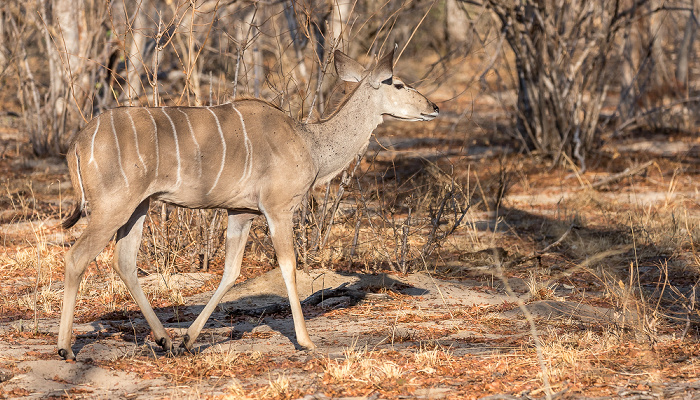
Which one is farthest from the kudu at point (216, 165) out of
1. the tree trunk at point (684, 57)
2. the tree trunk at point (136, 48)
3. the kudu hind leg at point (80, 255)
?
the tree trunk at point (684, 57)

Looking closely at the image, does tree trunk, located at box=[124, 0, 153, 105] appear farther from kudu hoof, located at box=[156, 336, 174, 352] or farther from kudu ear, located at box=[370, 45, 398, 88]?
kudu hoof, located at box=[156, 336, 174, 352]

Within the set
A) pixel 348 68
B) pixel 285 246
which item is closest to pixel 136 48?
pixel 348 68

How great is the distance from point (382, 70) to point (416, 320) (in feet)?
5.48

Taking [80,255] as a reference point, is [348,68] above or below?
above

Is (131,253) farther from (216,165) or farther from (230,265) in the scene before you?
(216,165)

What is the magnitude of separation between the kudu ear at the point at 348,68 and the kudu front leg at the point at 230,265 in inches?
45.2

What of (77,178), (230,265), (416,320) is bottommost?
(416,320)

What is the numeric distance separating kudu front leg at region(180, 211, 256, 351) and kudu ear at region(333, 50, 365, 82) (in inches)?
45.2

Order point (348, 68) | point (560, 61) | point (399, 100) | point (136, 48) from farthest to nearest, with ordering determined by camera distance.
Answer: point (560, 61)
point (136, 48)
point (348, 68)
point (399, 100)

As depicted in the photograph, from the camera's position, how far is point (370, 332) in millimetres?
5379

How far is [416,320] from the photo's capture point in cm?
571

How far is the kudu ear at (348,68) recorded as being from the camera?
5.67m

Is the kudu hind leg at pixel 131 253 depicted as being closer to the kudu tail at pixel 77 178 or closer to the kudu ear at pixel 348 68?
the kudu tail at pixel 77 178

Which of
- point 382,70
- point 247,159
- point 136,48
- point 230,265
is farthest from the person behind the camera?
point 136,48
